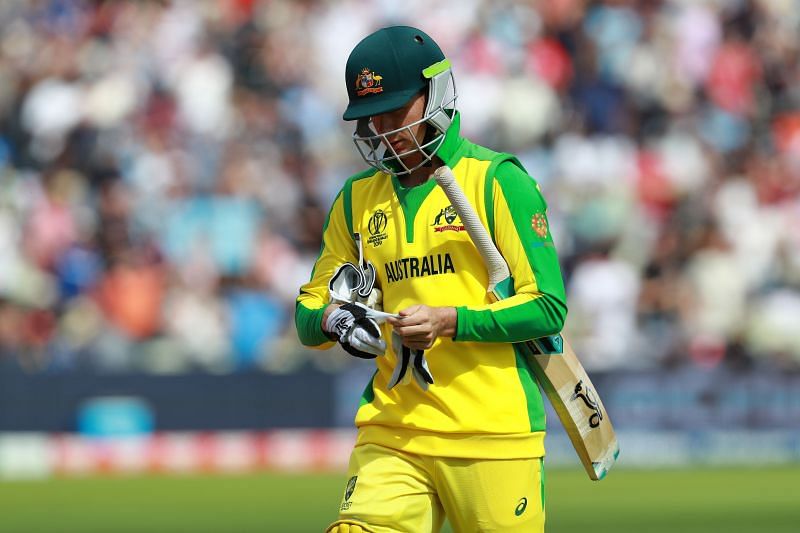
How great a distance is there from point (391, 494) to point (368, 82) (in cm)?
123

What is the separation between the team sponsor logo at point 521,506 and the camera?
4715 mm

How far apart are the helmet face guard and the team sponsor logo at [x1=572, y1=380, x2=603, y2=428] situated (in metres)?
0.86

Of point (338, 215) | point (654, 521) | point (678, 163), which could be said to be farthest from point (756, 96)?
point (338, 215)

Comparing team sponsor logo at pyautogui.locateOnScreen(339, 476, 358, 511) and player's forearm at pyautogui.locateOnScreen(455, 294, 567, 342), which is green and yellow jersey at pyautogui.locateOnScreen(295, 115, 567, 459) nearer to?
player's forearm at pyautogui.locateOnScreen(455, 294, 567, 342)

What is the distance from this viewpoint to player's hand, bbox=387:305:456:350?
452 cm

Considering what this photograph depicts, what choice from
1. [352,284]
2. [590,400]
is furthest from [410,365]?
[590,400]

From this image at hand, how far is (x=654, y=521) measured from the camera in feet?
33.3

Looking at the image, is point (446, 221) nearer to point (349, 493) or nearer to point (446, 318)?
point (446, 318)

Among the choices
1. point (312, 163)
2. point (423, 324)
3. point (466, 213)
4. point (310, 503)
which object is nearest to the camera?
point (423, 324)

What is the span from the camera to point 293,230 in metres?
14.3

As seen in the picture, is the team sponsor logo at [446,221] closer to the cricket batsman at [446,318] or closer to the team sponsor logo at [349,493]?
the cricket batsman at [446,318]

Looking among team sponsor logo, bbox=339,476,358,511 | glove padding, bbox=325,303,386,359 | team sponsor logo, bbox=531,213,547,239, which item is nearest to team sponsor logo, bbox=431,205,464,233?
team sponsor logo, bbox=531,213,547,239

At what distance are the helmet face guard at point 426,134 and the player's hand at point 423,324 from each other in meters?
0.47

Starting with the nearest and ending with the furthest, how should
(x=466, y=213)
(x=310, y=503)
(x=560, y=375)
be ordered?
1. (x=466, y=213)
2. (x=560, y=375)
3. (x=310, y=503)
